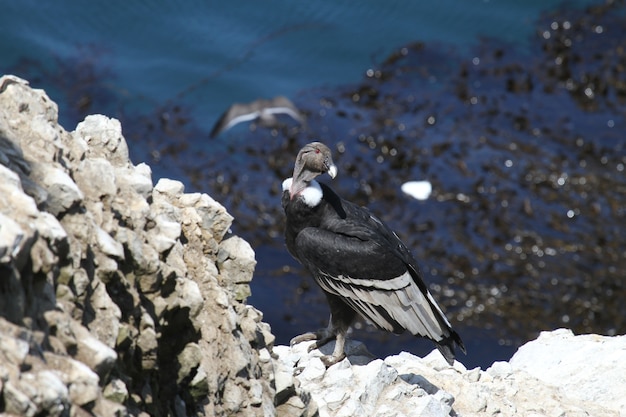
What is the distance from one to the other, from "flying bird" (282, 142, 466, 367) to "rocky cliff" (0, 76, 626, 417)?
504 millimetres

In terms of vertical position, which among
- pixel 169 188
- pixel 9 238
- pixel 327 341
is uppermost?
pixel 169 188

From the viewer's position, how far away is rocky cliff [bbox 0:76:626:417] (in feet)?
10.6

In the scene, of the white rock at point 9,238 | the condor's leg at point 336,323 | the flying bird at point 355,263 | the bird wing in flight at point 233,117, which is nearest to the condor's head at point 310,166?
the flying bird at point 355,263

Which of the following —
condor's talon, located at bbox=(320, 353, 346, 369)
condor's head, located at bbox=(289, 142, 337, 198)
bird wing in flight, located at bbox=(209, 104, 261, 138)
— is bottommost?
condor's talon, located at bbox=(320, 353, 346, 369)

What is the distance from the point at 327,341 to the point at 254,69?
9.73 m

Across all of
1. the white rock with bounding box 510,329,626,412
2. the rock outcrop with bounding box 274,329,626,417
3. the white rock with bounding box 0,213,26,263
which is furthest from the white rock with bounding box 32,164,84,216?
the white rock with bounding box 510,329,626,412

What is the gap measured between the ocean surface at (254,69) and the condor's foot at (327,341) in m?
5.14

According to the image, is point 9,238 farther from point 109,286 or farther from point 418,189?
point 418,189

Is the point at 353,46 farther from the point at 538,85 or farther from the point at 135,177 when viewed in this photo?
the point at 135,177

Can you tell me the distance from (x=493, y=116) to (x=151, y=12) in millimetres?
6025

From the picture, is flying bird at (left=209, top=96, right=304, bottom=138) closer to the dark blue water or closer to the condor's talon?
the dark blue water

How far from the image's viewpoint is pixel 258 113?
14281 millimetres

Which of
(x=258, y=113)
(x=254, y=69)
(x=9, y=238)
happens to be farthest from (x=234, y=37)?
(x=9, y=238)

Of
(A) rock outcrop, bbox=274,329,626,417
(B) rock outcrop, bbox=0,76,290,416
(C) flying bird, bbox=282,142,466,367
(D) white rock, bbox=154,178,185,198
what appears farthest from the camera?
(C) flying bird, bbox=282,142,466,367
